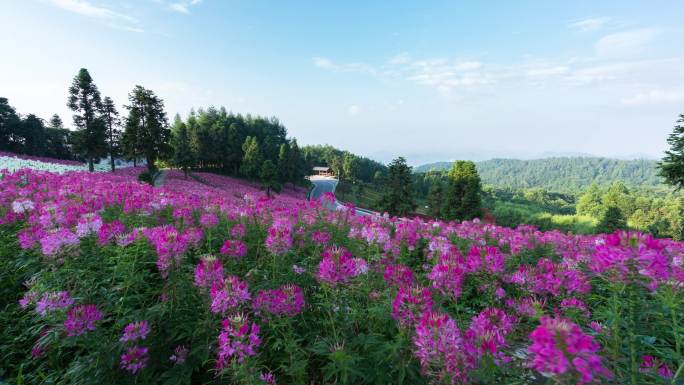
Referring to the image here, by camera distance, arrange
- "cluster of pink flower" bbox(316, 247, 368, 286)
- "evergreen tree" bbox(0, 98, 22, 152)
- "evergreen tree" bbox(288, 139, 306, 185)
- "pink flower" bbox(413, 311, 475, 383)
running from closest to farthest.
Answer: "pink flower" bbox(413, 311, 475, 383) < "cluster of pink flower" bbox(316, 247, 368, 286) < "evergreen tree" bbox(0, 98, 22, 152) < "evergreen tree" bbox(288, 139, 306, 185)

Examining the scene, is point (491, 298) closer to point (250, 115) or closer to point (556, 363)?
point (556, 363)

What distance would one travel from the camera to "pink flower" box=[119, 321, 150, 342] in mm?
2264

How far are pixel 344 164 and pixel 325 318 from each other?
8060cm

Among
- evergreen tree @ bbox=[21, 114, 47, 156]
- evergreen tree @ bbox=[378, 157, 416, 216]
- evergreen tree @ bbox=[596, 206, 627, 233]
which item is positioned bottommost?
evergreen tree @ bbox=[596, 206, 627, 233]

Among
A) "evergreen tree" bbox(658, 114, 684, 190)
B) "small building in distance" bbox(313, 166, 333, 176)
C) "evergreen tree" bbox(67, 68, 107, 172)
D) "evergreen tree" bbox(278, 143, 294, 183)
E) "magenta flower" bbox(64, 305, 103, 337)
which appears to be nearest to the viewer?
"magenta flower" bbox(64, 305, 103, 337)

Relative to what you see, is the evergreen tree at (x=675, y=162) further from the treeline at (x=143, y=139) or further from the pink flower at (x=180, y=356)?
the treeline at (x=143, y=139)

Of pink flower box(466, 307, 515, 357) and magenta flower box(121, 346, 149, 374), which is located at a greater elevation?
pink flower box(466, 307, 515, 357)

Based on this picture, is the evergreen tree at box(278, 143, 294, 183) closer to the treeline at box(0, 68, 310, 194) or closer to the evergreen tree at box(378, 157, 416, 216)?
the treeline at box(0, 68, 310, 194)

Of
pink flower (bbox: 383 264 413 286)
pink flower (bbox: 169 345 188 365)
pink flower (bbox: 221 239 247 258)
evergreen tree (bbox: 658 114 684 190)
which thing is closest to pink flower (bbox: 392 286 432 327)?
pink flower (bbox: 383 264 413 286)

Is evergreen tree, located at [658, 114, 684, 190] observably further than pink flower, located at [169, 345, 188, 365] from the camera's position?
Yes

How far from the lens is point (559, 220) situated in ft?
A: 165

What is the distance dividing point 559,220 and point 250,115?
65555 millimetres

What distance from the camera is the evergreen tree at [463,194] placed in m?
29.3

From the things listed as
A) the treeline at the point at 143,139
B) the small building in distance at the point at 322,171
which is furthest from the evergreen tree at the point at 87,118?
the small building in distance at the point at 322,171
